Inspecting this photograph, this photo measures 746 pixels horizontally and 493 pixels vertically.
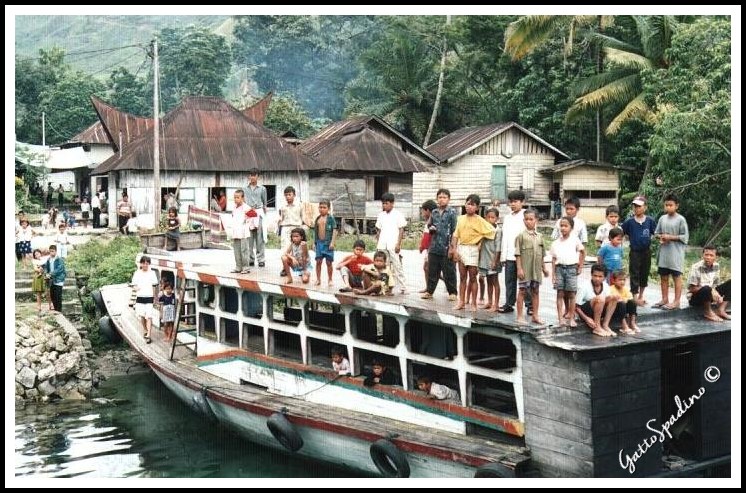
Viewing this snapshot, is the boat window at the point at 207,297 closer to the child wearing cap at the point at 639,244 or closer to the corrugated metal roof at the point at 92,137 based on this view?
the child wearing cap at the point at 639,244

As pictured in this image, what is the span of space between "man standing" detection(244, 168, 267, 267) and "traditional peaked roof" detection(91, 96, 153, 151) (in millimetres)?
14347

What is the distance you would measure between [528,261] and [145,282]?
7.83 meters

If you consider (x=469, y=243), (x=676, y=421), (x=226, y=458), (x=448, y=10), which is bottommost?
(x=226, y=458)

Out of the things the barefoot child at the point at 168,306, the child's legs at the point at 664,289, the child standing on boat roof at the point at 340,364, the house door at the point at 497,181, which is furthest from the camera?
the house door at the point at 497,181

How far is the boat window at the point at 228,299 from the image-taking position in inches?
505

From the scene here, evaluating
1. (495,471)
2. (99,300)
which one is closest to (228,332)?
(99,300)

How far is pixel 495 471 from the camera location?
8336 mm

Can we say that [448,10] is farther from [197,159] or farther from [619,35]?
[619,35]

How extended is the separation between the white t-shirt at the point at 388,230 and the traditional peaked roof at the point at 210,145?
47.9ft

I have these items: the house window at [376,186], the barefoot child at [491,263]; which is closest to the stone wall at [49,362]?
the barefoot child at [491,263]

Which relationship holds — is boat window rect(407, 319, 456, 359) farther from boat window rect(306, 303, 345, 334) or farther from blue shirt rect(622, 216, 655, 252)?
boat window rect(306, 303, 345, 334)

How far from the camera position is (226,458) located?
38.9 ft

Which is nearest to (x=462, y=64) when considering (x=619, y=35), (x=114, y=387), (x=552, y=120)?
(x=552, y=120)

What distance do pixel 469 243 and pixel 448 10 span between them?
7.74ft
